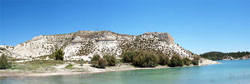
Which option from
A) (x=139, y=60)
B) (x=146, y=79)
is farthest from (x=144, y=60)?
(x=146, y=79)

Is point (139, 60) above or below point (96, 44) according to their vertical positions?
below

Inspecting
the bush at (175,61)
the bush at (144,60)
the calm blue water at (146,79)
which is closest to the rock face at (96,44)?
the bush at (175,61)

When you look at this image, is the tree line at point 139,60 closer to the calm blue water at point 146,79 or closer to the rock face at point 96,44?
the rock face at point 96,44

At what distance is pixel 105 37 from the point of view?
12219 centimetres

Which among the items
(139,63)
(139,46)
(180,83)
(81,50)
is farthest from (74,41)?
A: (180,83)

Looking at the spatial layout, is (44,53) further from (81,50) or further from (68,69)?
(68,69)

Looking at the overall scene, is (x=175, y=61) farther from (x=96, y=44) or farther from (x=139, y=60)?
(x=96, y=44)

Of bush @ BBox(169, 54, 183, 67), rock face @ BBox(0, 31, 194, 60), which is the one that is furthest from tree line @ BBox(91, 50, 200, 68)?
rock face @ BBox(0, 31, 194, 60)

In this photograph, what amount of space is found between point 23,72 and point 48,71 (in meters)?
6.12

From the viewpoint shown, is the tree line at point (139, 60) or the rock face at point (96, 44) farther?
the rock face at point (96, 44)

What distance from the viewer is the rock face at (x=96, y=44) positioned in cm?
11232

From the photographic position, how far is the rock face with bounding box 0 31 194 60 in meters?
112

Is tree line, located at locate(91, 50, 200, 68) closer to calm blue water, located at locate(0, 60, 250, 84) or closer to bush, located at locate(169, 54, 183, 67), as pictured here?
bush, located at locate(169, 54, 183, 67)

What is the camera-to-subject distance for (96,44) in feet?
389
